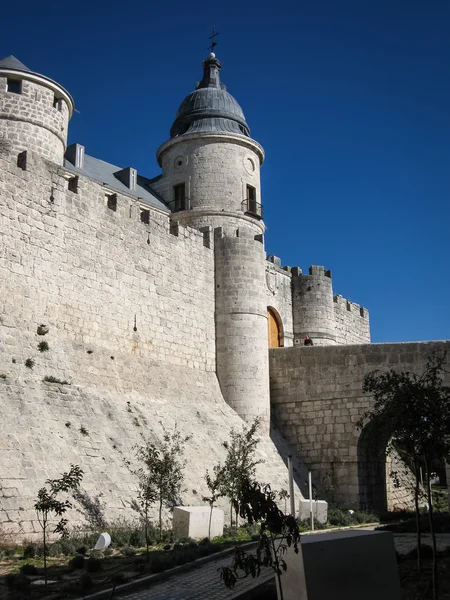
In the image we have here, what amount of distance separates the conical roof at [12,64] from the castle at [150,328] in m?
0.10

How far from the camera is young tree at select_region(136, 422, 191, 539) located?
504 inches

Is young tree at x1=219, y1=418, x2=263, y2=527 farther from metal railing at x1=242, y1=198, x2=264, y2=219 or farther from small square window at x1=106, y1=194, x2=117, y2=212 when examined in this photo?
metal railing at x1=242, y1=198, x2=264, y2=219

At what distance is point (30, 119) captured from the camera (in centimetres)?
2042

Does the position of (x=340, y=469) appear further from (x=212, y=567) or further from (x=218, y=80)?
(x=218, y=80)

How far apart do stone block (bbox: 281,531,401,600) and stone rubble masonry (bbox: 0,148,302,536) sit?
6.09 meters

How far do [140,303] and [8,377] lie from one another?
4.96 metres

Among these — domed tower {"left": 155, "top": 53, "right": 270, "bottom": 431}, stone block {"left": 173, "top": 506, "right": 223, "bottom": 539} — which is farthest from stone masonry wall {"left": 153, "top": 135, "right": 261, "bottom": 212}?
stone block {"left": 173, "top": 506, "right": 223, "bottom": 539}

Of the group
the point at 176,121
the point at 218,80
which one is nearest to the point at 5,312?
the point at 176,121

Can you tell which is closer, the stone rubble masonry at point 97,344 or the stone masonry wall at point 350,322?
the stone rubble masonry at point 97,344

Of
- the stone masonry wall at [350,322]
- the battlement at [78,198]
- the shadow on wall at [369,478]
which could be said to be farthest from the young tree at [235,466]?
the stone masonry wall at [350,322]

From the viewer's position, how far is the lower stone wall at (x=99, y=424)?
39.6 feet

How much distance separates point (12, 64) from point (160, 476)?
13.3 m

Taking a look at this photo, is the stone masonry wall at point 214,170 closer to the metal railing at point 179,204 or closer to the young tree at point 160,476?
the metal railing at point 179,204

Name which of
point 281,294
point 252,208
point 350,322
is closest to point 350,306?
point 350,322
